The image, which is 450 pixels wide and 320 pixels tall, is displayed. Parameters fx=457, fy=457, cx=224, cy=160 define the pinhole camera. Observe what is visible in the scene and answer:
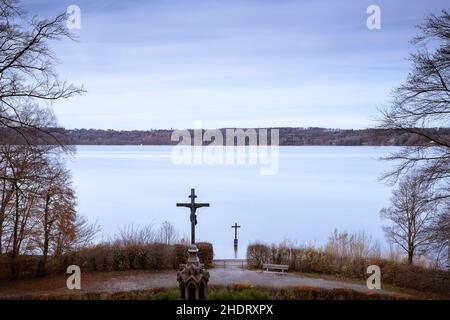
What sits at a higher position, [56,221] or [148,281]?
[56,221]

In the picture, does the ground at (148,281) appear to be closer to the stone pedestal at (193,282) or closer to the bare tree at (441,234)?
the bare tree at (441,234)

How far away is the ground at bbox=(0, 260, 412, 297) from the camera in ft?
58.2

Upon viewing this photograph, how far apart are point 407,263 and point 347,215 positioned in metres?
28.1

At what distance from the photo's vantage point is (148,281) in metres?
19.0

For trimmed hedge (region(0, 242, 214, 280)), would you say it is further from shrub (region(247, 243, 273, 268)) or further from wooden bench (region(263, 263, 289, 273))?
wooden bench (region(263, 263, 289, 273))

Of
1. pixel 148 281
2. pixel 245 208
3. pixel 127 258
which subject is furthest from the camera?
pixel 245 208

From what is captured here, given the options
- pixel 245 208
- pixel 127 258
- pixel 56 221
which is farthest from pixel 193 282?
pixel 245 208

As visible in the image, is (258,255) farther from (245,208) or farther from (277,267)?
(245,208)

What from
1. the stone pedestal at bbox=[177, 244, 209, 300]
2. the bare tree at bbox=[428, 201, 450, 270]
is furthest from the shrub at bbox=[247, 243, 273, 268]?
the stone pedestal at bbox=[177, 244, 209, 300]

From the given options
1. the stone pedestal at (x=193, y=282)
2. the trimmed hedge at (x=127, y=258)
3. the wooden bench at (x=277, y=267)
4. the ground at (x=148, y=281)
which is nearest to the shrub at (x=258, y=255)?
the wooden bench at (x=277, y=267)

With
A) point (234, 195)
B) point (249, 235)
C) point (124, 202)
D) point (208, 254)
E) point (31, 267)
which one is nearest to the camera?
point (31, 267)
